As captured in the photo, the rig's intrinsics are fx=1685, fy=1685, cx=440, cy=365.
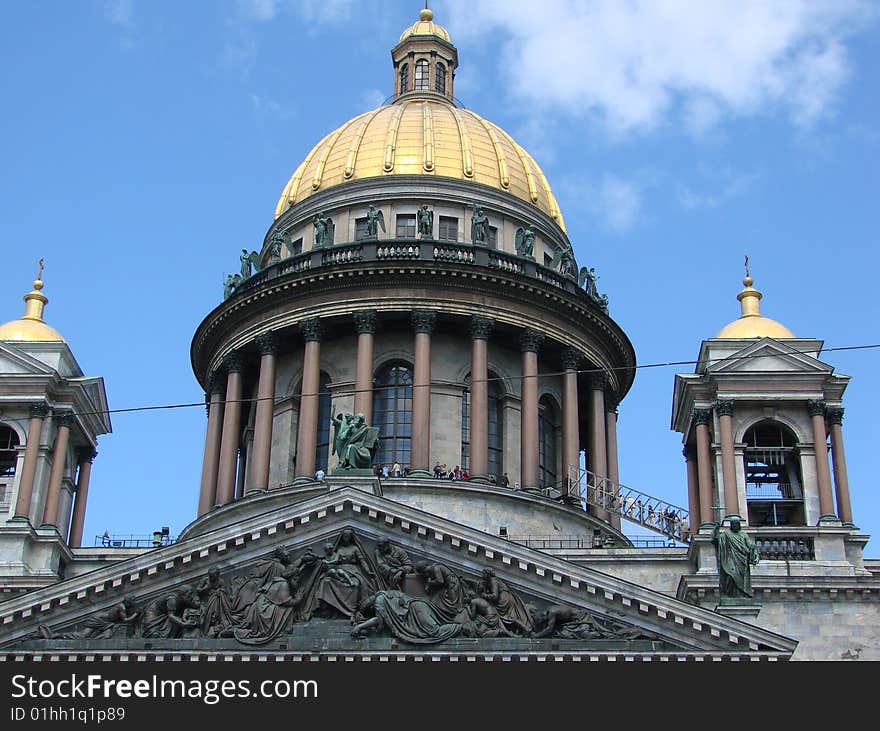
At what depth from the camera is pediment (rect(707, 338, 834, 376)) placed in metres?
51.0

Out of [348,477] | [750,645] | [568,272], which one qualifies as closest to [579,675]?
[750,645]

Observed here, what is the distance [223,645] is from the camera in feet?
131

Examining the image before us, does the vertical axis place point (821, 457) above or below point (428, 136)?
below

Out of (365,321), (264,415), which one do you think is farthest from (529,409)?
(264,415)

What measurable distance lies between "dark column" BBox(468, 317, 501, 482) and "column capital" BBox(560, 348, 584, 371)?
293 centimetres

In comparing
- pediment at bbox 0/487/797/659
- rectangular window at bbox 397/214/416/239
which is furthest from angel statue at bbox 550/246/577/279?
pediment at bbox 0/487/797/659

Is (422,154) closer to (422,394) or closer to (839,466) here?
(422,394)

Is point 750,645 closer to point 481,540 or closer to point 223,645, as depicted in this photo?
point 481,540

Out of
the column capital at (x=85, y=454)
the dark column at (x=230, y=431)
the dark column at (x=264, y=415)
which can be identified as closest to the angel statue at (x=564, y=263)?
the dark column at (x=264, y=415)

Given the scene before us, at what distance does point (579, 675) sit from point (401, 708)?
425 centimetres

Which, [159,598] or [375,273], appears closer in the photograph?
[159,598]

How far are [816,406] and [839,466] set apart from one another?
1.93m

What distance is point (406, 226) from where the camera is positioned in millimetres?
62281

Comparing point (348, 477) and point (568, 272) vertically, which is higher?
point (568, 272)
